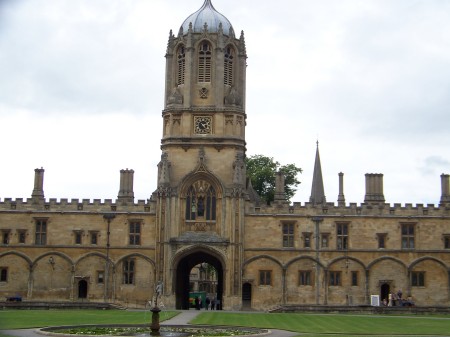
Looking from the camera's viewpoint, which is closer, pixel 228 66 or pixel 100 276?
pixel 100 276

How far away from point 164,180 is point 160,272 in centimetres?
702

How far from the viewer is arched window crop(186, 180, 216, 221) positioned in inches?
2343

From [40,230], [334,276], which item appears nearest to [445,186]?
[334,276]

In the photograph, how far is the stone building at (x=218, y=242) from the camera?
5900 cm

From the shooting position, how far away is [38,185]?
6306 cm

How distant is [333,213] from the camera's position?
198 ft

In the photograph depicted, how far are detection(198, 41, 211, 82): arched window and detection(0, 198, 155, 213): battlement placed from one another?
11.0 m

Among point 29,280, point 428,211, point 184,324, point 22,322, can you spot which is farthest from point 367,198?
point 22,322

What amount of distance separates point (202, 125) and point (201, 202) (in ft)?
21.0

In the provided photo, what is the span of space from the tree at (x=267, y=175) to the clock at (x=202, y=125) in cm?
1754

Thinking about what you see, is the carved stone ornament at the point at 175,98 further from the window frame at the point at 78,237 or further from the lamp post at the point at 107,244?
the window frame at the point at 78,237

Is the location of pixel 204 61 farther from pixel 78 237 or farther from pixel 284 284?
pixel 284 284

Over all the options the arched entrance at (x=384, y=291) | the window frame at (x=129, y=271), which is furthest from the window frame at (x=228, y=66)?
the arched entrance at (x=384, y=291)

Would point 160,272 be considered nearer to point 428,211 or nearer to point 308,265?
point 308,265
